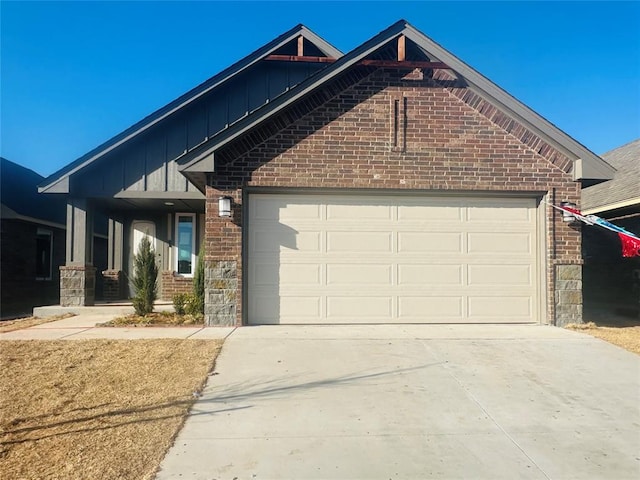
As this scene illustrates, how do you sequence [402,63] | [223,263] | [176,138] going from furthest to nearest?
[176,138] < [402,63] < [223,263]

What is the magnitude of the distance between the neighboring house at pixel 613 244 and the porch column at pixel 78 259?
13.1m

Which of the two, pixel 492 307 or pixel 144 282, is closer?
pixel 492 307

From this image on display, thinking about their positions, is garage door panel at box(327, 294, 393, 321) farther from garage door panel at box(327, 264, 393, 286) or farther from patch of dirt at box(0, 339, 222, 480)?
patch of dirt at box(0, 339, 222, 480)

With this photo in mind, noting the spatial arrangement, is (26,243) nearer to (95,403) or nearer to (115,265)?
(115,265)

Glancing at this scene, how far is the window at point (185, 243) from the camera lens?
1395 centimetres

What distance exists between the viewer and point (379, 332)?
7.77 m

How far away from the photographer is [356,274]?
8.50 m

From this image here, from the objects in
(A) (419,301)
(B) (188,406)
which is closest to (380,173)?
(A) (419,301)

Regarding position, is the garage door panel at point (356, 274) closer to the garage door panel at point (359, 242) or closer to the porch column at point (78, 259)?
the garage door panel at point (359, 242)

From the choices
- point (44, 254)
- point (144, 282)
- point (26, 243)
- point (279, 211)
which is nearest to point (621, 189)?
point (279, 211)

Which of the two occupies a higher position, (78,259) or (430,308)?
(78,259)

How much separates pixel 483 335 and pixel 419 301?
1380 millimetres

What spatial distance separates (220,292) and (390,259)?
320cm

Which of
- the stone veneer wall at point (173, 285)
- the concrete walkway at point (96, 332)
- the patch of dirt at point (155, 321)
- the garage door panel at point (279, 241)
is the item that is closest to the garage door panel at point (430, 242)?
the garage door panel at point (279, 241)
